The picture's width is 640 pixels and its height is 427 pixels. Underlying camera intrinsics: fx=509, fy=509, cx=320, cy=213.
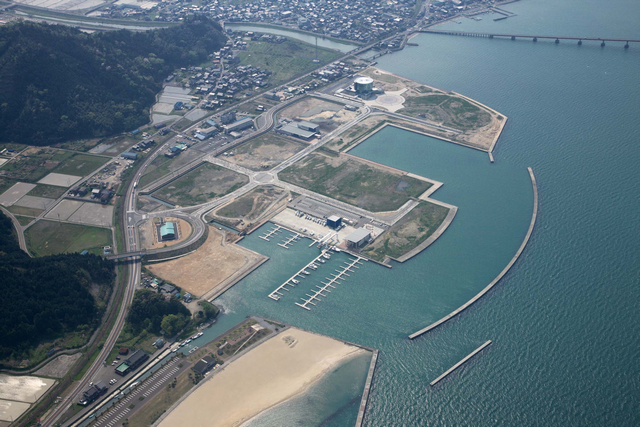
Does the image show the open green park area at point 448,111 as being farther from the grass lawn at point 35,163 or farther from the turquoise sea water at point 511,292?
the grass lawn at point 35,163

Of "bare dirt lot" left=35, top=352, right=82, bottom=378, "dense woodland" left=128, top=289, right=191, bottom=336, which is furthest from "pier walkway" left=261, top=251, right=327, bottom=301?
"bare dirt lot" left=35, top=352, right=82, bottom=378

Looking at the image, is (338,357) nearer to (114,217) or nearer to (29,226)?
(114,217)

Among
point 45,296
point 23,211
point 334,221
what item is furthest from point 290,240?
point 23,211

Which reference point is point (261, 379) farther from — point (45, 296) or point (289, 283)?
point (45, 296)

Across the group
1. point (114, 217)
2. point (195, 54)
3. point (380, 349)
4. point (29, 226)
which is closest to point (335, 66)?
point (195, 54)

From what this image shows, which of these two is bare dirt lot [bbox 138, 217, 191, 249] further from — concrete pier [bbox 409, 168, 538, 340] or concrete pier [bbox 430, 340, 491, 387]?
concrete pier [bbox 430, 340, 491, 387]
